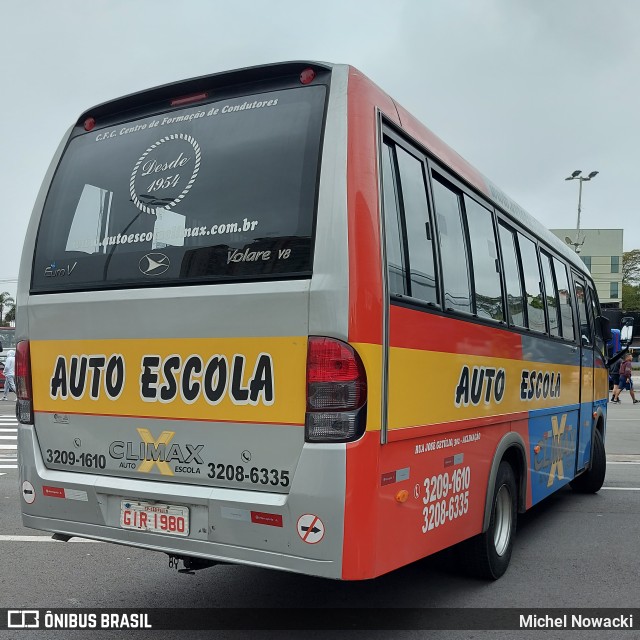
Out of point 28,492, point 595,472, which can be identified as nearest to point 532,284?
point 595,472

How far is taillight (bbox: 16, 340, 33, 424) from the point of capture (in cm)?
435

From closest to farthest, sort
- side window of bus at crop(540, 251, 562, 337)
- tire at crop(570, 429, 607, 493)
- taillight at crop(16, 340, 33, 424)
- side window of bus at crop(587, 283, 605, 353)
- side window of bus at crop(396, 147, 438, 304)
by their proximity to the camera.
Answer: side window of bus at crop(396, 147, 438, 304) < taillight at crop(16, 340, 33, 424) < side window of bus at crop(540, 251, 562, 337) < tire at crop(570, 429, 607, 493) < side window of bus at crop(587, 283, 605, 353)

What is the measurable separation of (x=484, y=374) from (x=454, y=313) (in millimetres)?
691

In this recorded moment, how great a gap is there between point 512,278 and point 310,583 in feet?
9.27

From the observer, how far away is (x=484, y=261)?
5242 mm

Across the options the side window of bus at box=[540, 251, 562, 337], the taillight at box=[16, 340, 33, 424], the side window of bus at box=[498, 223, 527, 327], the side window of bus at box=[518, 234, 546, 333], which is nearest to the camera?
the taillight at box=[16, 340, 33, 424]

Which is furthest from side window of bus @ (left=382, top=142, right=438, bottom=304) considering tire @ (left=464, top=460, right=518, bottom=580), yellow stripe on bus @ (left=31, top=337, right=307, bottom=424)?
tire @ (left=464, top=460, right=518, bottom=580)

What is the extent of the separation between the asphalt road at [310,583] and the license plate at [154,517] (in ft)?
2.54

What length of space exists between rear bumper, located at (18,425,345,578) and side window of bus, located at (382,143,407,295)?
3.18 ft

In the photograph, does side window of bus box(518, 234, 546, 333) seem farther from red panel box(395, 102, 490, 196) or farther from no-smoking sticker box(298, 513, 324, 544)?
no-smoking sticker box(298, 513, 324, 544)

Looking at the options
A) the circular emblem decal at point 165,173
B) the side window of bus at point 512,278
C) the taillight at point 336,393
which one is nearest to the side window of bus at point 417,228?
the taillight at point 336,393

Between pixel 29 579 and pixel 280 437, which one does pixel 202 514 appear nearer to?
pixel 280 437

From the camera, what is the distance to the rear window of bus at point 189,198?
3.68m

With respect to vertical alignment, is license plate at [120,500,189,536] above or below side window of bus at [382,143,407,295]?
below
